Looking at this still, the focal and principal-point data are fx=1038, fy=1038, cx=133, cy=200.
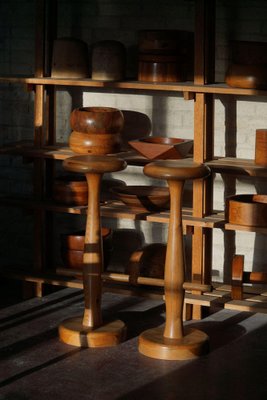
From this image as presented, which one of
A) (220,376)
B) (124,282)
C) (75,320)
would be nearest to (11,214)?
(124,282)

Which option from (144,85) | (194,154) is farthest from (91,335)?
(144,85)

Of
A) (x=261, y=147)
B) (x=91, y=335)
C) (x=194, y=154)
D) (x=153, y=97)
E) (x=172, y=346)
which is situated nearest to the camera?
(x=172, y=346)

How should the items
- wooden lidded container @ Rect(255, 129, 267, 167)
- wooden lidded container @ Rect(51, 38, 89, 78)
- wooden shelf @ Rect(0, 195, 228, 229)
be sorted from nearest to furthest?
wooden lidded container @ Rect(255, 129, 267, 167), wooden shelf @ Rect(0, 195, 228, 229), wooden lidded container @ Rect(51, 38, 89, 78)

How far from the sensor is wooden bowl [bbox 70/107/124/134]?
6.62 m

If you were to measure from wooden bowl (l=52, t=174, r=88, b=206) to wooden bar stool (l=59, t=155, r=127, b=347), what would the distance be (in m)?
0.76

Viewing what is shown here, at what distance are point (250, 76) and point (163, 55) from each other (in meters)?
0.64

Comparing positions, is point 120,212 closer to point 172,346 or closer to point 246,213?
point 246,213

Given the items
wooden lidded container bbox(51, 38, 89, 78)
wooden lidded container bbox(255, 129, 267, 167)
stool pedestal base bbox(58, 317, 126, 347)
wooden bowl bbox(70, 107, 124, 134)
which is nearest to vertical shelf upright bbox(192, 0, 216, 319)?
wooden lidded container bbox(255, 129, 267, 167)

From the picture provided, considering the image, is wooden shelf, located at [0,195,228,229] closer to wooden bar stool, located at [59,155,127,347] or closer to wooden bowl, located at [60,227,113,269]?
wooden bowl, located at [60,227,113,269]

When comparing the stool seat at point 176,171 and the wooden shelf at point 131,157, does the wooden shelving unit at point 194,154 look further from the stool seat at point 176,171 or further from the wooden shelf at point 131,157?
the stool seat at point 176,171

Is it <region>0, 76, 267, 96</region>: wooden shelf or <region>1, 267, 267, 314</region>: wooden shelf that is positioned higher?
<region>0, 76, 267, 96</region>: wooden shelf

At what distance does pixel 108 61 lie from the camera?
6.77m

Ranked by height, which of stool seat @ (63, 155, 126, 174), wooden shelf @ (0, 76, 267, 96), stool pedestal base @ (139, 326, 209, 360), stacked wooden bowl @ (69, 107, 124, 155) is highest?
wooden shelf @ (0, 76, 267, 96)

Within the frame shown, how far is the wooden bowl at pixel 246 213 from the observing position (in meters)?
6.36
